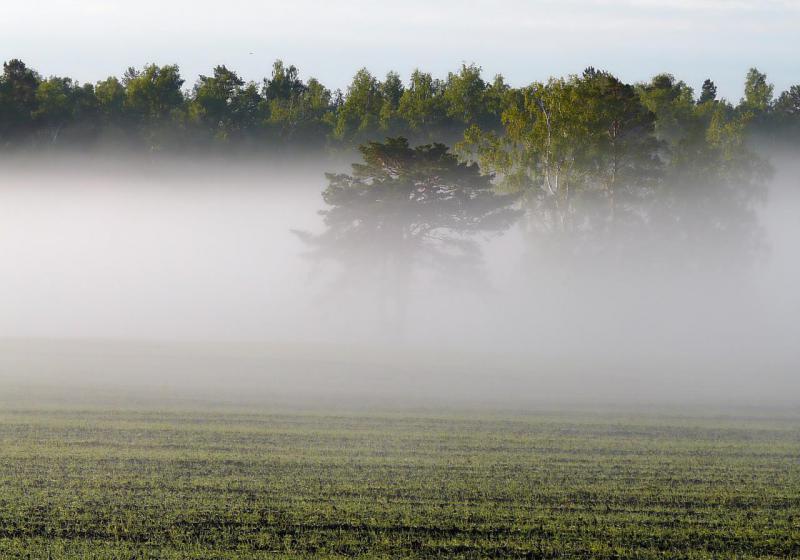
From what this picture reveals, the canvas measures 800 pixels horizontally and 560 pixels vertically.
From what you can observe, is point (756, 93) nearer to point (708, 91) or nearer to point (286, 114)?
point (708, 91)

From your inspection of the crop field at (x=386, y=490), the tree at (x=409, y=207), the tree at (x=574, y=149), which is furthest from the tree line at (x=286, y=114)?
the crop field at (x=386, y=490)

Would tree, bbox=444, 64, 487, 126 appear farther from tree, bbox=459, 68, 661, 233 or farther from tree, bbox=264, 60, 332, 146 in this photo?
tree, bbox=459, 68, 661, 233

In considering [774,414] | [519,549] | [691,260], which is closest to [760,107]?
[691,260]

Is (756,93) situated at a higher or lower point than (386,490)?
higher

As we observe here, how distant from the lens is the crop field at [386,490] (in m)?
9.62

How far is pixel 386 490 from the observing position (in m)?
11.8

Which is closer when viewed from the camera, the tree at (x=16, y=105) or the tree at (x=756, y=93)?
the tree at (x=16, y=105)

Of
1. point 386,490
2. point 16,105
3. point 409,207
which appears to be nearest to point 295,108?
point 16,105

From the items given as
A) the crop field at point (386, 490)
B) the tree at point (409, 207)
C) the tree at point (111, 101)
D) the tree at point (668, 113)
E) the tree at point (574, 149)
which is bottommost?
the crop field at point (386, 490)

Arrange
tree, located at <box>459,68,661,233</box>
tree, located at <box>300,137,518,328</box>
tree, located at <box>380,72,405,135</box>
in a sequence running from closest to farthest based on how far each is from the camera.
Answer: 1. tree, located at <box>300,137,518,328</box>
2. tree, located at <box>459,68,661,233</box>
3. tree, located at <box>380,72,405,135</box>

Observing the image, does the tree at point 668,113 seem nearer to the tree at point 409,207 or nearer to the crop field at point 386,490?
the tree at point 409,207

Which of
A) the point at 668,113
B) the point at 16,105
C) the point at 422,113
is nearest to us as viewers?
the point at 668,113

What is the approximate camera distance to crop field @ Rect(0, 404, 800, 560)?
9.62 metres

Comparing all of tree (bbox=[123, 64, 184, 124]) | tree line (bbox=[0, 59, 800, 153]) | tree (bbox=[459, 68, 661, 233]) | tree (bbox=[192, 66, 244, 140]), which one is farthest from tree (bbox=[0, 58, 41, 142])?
tree (bbox=[459, 68, 661, 233])
